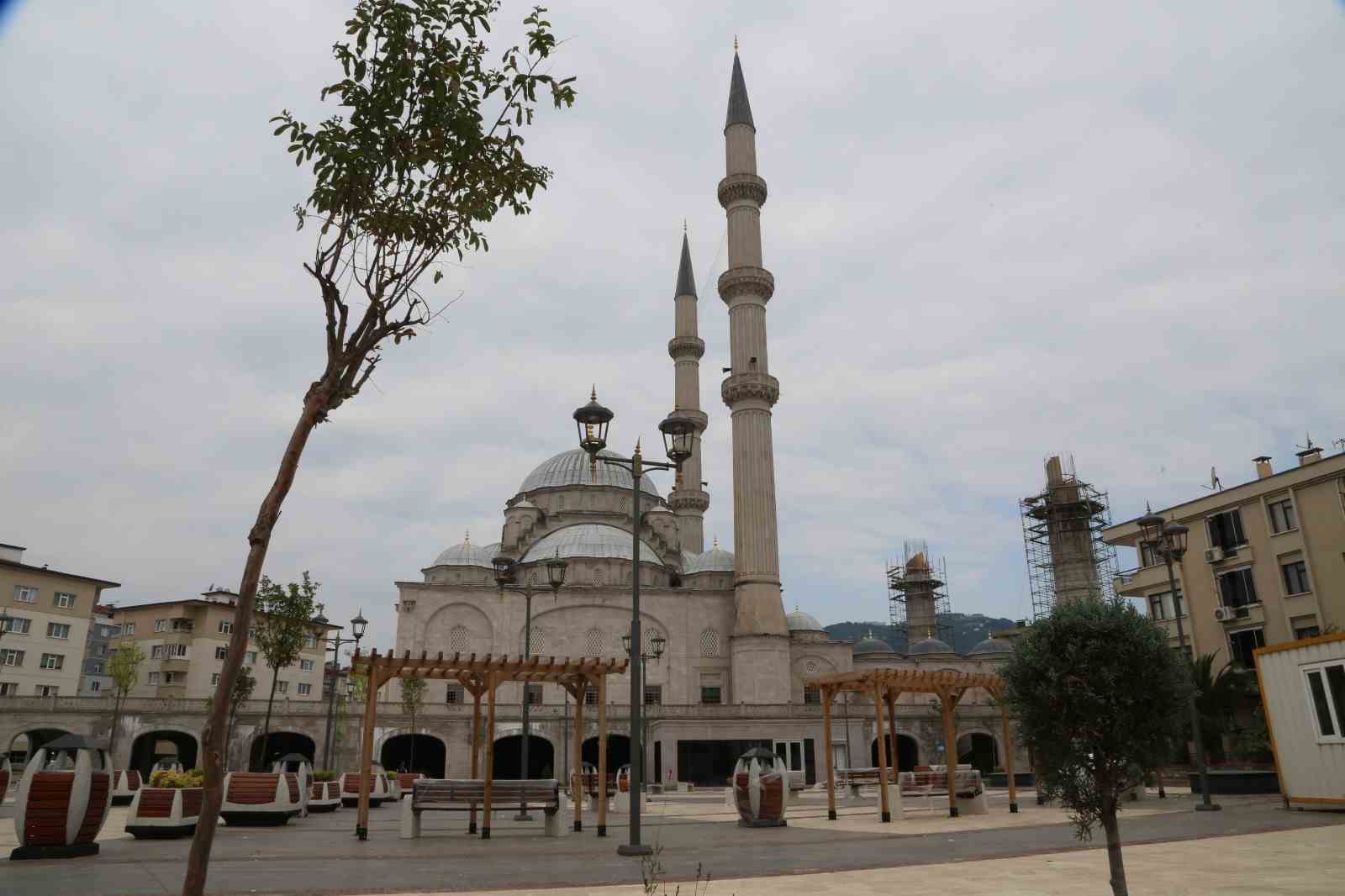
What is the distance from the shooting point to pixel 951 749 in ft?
67.1

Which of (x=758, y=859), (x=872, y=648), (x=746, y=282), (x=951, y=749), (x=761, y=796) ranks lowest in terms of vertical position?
(x=758, y=859)

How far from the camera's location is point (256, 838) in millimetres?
15375

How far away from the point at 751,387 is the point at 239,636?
42.8 metres

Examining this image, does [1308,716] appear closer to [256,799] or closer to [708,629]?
[256,799]

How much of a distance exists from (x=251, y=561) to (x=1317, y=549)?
1422 inches

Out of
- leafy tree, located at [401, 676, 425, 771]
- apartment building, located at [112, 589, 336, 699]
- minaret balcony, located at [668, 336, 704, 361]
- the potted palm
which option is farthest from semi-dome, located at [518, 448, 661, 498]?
the potted palm

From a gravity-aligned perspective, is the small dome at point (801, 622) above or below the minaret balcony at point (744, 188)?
below

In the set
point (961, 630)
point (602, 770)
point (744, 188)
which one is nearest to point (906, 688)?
point (602, 770)

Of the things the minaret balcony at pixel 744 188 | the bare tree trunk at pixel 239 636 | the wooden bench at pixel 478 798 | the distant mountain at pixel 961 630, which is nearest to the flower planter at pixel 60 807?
the wooden bench at pixel 478 798

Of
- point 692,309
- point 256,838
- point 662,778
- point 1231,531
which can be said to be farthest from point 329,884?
point 692,309

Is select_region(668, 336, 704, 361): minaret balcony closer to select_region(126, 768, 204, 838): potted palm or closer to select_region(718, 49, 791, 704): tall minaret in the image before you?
select_region(718, 49, 791, 704): tall minaret

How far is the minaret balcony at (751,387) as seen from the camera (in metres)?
48.8

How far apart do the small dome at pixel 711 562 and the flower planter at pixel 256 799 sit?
121ft

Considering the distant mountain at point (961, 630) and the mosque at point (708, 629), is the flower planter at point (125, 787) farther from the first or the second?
the distant mountain at point (961, 630)
